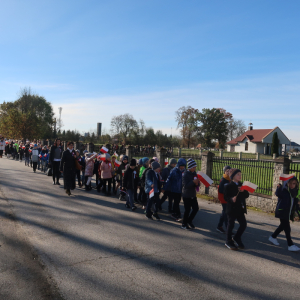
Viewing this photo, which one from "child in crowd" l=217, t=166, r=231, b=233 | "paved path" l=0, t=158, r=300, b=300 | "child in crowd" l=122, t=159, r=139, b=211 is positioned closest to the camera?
"paved path" l=0, t=158, r=300, b=300

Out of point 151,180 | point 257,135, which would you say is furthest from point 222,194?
point 257,135

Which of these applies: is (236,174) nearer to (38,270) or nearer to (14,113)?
(38,270)

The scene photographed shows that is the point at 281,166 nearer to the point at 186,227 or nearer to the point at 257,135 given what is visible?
the point at 186,227

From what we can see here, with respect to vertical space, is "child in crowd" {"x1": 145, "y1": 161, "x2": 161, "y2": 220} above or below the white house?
below

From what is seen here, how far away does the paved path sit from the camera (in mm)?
3664

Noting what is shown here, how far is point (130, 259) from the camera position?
183 inches

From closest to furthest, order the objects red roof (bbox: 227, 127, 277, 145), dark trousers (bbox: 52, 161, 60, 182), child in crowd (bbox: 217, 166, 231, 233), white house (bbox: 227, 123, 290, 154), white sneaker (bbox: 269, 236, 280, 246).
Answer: white sneaker (bbox: 269, 236, 280, 246), child in crowd (bbox: 217, 166, 231, 233), dark trousers (bbox: 52, 161, 60, 182), white house (bbox: 227, 123, 290, 154), red roof (bbox: 227, 127, 277, 145)

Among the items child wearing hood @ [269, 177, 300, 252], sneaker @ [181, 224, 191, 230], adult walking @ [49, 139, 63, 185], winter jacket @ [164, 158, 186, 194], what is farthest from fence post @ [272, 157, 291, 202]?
adult walking @ [49, 139, 63, 185]

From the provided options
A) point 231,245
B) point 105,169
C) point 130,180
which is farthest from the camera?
point 105,169

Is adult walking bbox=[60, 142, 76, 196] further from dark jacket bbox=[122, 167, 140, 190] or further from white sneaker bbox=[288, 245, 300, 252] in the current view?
white sneaker bbox=[288, 245, 300, 252]

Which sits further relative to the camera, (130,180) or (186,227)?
(130,180)

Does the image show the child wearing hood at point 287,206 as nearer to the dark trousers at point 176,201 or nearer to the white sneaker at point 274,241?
the white sneaker at point 274,241

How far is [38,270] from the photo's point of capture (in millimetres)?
4113

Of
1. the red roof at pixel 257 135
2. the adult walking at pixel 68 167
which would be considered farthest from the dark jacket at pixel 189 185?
the red roof at pixel 257 135
